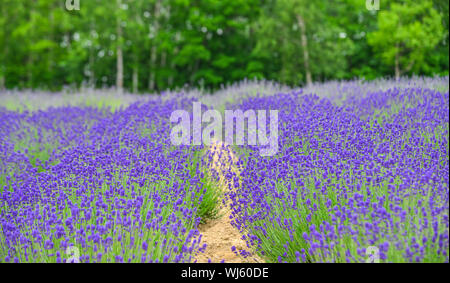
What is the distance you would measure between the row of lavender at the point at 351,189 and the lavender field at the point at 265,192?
0.01 metres

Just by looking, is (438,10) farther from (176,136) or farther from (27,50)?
(27,50)

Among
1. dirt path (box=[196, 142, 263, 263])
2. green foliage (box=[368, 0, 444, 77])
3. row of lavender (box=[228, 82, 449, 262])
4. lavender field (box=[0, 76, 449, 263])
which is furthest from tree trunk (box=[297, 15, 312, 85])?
dirt path (box=[196, 142, 263, 263])

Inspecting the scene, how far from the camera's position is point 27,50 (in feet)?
61.0

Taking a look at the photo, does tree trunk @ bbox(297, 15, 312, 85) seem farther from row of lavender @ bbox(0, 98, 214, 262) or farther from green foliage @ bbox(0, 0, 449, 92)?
row of lavender @ bbox(0, 98, 214, 262)

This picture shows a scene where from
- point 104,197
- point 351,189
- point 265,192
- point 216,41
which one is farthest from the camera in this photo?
point 216,41

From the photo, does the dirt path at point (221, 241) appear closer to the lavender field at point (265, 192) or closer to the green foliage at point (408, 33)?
the lavender field at point (265, 192)

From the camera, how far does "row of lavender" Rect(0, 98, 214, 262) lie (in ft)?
8.75

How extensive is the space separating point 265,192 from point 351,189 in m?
0.67

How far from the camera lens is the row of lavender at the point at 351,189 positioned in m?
2.43

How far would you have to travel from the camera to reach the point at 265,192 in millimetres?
3396

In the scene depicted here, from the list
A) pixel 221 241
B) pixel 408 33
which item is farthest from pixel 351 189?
pixel 408 33

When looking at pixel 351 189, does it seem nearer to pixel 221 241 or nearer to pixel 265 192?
pixel 265 192

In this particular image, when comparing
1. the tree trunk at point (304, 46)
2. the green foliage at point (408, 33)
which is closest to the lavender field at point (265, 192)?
the green foliage at point (408, 33)

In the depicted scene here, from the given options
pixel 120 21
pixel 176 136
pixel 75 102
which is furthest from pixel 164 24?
pixel 176 136
